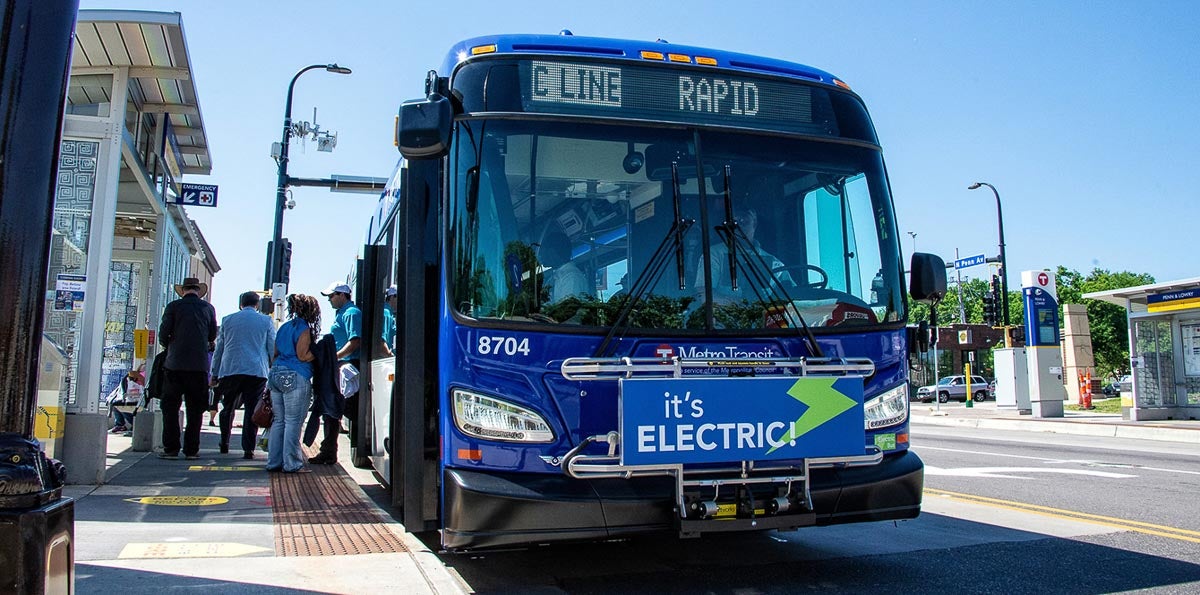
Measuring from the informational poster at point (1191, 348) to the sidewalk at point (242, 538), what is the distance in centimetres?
2226

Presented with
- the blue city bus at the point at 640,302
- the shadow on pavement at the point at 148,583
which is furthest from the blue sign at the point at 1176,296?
the shadow on pavement at the point at 148,583

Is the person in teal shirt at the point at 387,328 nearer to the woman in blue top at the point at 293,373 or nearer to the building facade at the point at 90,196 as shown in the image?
the woman in blue top at the point at 293,373

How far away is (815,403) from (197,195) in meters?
10.7

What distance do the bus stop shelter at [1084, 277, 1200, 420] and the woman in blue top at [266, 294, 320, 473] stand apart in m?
21.1

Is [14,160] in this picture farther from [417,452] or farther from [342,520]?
[342,520]

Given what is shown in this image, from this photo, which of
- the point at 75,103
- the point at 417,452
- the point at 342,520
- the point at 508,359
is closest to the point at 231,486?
the point at 342,520

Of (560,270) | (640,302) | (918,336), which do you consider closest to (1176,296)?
(918,336)

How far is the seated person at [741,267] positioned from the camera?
455 centimetres

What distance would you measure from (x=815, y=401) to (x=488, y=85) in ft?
7.51

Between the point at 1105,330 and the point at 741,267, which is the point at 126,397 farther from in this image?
the point at 1105,330

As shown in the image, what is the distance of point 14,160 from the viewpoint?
7.35ft

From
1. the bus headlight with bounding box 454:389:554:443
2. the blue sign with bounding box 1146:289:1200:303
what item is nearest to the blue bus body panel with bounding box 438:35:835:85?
the bus headlight with bounding box 454:389:554:443

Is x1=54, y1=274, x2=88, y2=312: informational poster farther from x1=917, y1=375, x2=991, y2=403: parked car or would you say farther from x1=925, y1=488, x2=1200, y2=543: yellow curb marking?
x1=917, y1=375, x2=991, y2=403: parked car

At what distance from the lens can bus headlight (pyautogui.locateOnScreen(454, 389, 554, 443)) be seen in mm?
4121
